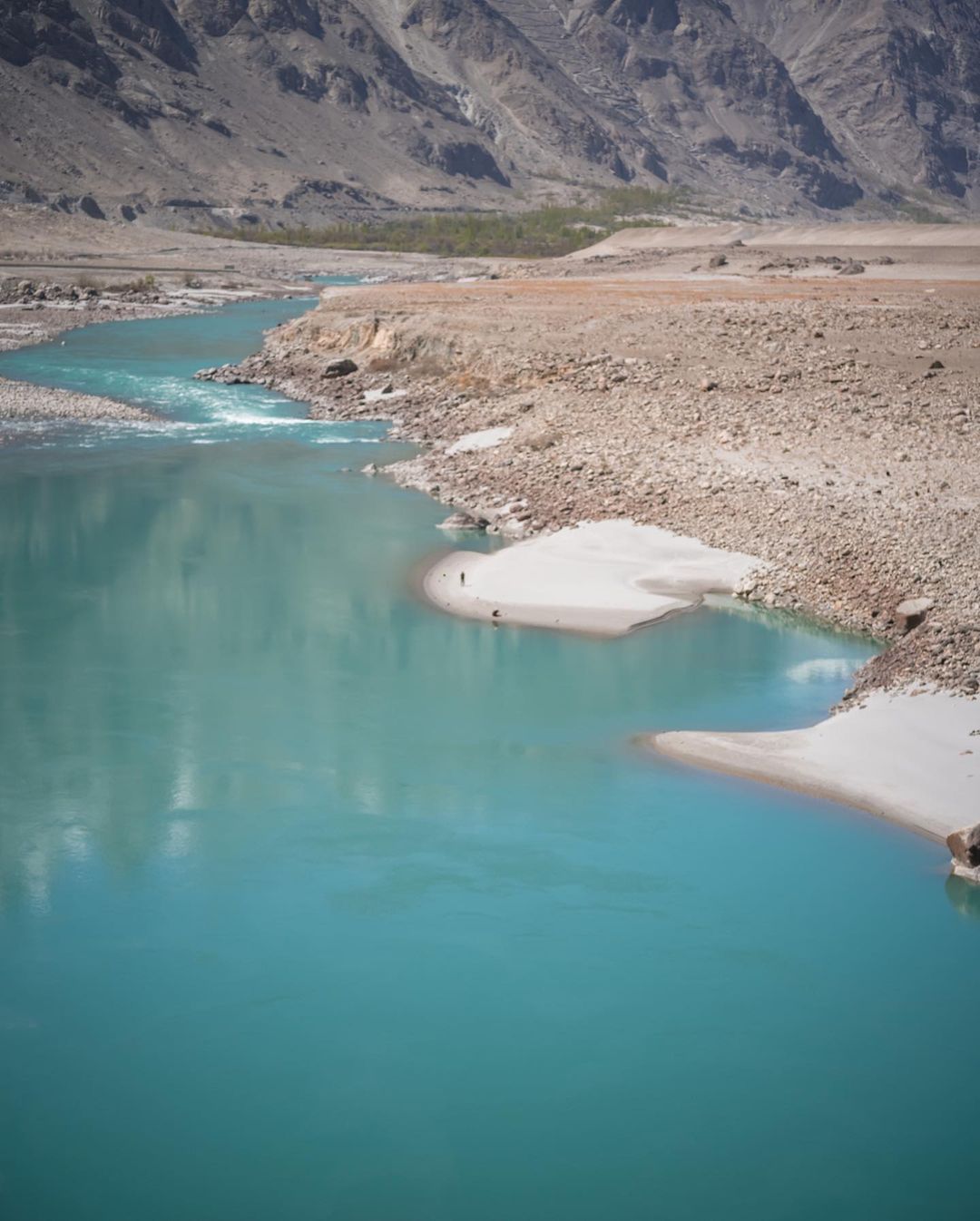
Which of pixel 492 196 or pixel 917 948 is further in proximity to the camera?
pixel 492 196

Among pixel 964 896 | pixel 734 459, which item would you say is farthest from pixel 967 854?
pixel 734 459

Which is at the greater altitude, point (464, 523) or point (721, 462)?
point (721, 462)

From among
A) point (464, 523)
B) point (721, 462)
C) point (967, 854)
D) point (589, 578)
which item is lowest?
point (967, 854)

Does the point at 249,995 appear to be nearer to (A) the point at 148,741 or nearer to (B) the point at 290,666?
(A) the point at 148,741

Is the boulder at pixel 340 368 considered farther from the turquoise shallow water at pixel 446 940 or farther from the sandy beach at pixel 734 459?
the turquoise shallow water at pixel 446 940

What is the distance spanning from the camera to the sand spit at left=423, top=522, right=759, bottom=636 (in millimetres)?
21531

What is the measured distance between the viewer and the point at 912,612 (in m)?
19.4

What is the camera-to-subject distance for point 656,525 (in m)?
24.7

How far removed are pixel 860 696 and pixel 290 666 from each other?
8005mm

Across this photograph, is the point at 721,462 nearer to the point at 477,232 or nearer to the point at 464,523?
the point at 464,523

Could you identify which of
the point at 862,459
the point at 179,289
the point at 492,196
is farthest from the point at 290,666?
the point at 492,196

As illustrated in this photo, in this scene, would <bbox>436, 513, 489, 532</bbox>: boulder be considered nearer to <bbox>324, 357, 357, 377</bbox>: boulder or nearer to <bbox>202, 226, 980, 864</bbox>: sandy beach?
<bbox>202, 226, 980, 864</bbox>: sandy beach

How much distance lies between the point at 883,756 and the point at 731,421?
15.2 meters

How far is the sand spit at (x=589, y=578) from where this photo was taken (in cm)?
2153
